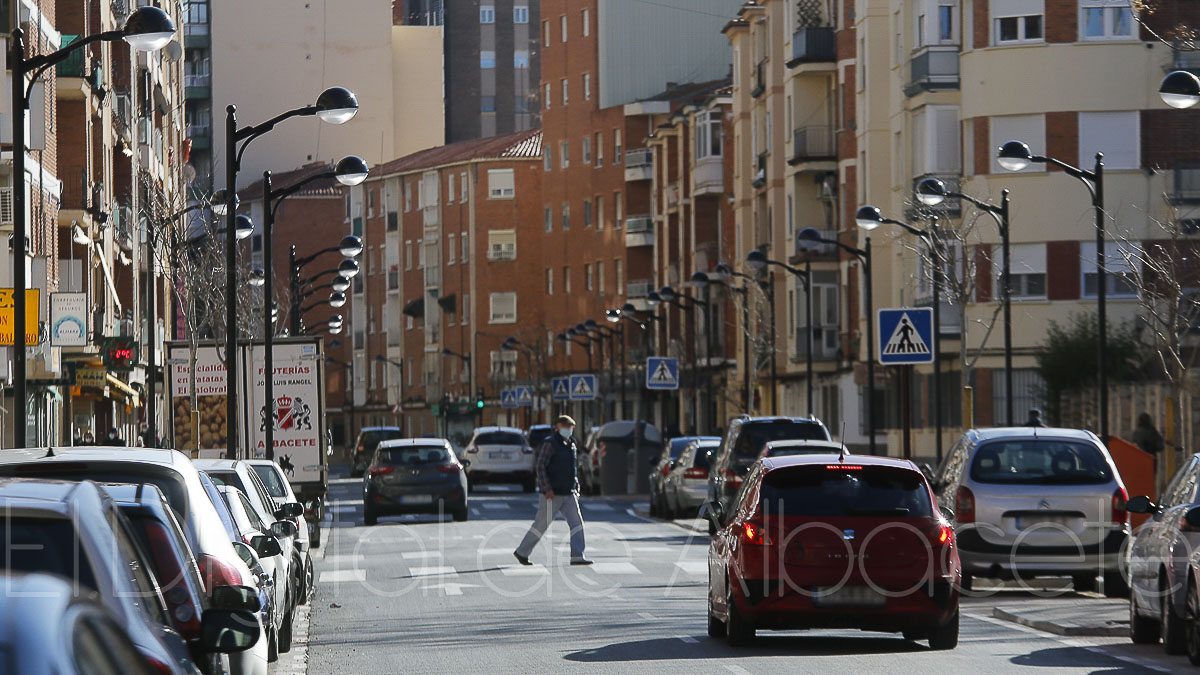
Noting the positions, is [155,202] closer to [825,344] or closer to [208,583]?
[825,344]

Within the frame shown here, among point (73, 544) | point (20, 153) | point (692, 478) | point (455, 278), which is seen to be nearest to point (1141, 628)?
point (20, 153)

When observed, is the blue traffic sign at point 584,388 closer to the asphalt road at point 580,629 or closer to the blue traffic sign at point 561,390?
the blue traffic sign at point 561,390

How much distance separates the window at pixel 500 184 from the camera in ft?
408

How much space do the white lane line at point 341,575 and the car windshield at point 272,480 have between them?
50.5 inches

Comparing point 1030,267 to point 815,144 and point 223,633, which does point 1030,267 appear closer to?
point 815,144

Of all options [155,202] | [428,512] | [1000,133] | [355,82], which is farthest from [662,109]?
[428,512]

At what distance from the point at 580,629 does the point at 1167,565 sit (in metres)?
4.96

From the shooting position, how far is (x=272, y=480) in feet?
79.7

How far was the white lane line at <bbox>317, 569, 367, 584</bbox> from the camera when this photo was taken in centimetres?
2470

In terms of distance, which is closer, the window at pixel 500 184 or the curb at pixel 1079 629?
the curb at pixel 1079 629

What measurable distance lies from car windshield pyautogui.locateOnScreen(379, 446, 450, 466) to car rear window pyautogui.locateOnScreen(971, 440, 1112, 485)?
1960cm

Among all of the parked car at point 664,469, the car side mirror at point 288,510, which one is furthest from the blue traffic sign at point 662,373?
the car side mirror at point 288,510

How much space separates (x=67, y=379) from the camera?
46688mm

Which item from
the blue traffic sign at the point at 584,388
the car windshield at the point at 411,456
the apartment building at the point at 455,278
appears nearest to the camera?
the car windshield at the point at 411,456
